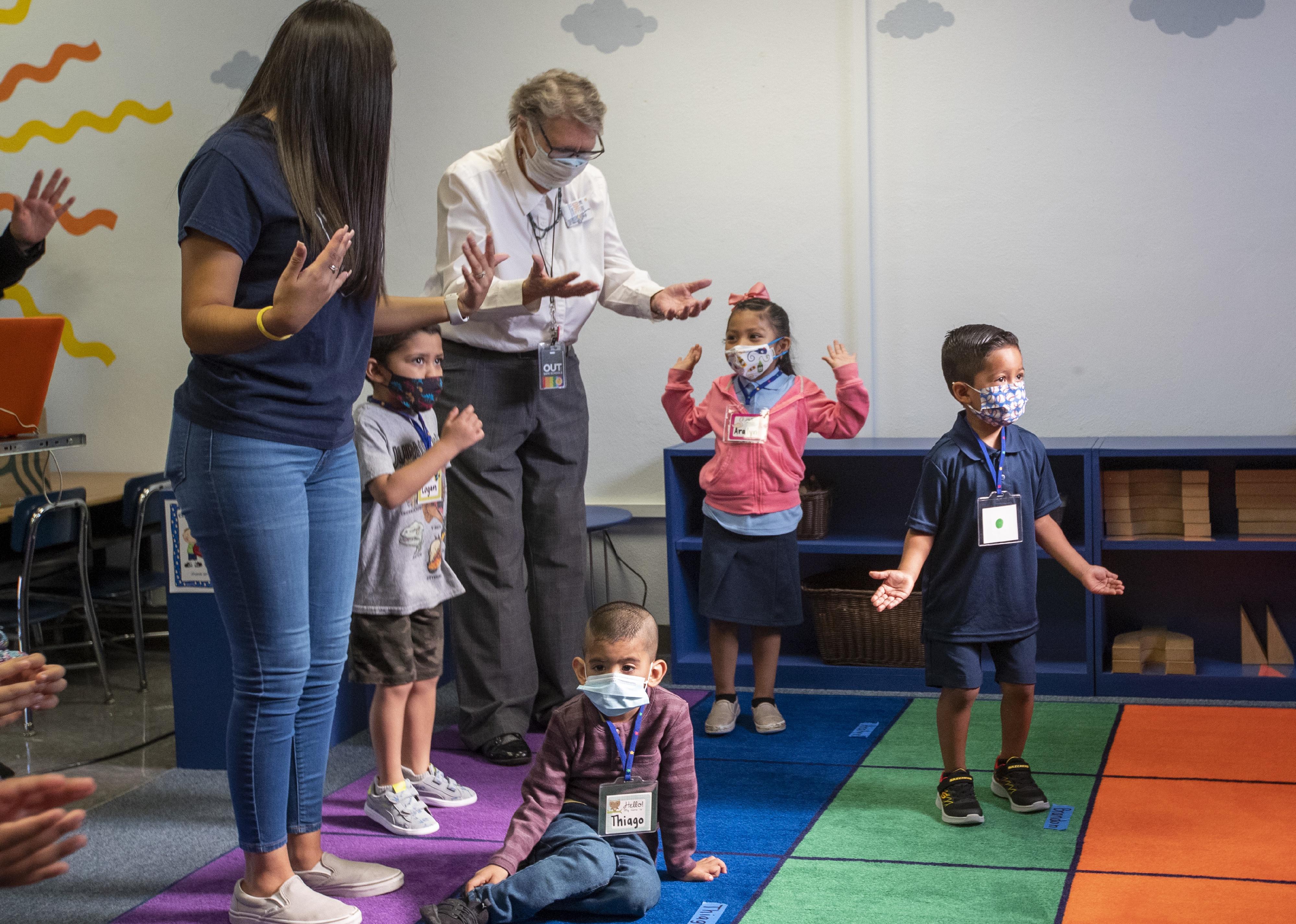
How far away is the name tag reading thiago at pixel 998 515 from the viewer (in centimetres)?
273

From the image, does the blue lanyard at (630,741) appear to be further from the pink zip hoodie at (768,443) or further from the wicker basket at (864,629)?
the wicker basket at (864,629)

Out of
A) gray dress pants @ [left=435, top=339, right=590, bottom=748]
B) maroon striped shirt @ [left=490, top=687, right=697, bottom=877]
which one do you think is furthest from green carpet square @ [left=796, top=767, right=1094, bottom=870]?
gray dress pants @ [left=435, top=339, right=590, bottom=748]

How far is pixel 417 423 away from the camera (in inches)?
112

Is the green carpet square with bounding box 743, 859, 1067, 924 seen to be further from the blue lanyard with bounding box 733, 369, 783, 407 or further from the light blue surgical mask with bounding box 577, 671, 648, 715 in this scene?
the blue lanyard with bounding box 733, 369, 783, 407

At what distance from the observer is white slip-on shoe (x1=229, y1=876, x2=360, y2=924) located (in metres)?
2.19

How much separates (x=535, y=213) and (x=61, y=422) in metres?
3.39

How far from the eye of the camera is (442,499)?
2.96m

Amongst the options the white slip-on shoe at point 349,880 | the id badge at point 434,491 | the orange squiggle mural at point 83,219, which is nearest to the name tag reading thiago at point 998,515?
the id badge at point 434,491

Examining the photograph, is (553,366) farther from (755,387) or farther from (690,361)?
(755,387)

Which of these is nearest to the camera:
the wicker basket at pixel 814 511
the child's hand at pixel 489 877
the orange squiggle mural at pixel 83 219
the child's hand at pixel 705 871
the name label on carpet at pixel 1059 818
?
the child's hand at pixel 489 877

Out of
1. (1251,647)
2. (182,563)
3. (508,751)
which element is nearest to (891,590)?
(508,751)

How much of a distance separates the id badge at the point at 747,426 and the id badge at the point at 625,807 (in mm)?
1459

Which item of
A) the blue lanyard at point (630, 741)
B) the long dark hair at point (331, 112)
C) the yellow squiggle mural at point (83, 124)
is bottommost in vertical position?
the blue lanyard at point (630, 741)

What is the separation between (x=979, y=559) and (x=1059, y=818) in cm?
61
